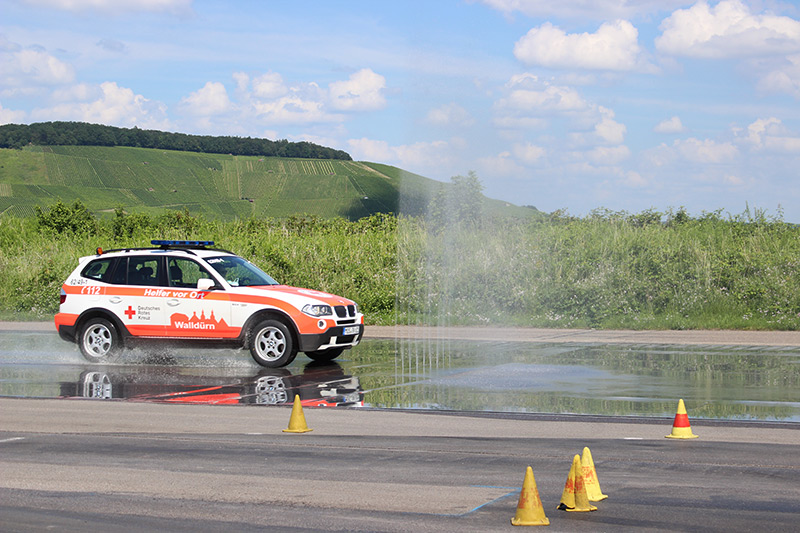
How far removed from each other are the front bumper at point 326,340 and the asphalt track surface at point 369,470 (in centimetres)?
387

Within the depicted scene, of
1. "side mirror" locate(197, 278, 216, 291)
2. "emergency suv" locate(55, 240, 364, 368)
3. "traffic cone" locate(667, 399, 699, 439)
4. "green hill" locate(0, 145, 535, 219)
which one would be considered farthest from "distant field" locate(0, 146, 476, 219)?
"traffic cone" locate(667, 399, 699, 439)

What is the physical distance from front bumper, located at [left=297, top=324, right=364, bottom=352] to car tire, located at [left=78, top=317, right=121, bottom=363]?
3327mm

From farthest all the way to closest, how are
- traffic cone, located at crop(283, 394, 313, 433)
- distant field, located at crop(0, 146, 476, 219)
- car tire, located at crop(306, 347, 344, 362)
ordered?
distant field, located at crop(0, 146, 476, 219) → car tire, located at crop(306, 347, 344, 362) → traffic cone, located at crop(283, 394, 313, 433)

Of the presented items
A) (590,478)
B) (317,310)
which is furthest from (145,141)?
(590,478)

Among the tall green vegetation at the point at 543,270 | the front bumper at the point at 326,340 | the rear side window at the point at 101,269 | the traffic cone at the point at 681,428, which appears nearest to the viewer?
the traffic cone at the point at 681,428

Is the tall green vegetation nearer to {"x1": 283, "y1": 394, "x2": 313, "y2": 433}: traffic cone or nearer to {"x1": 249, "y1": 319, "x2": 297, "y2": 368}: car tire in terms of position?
{"x1": 249, "y1": 319, "x2": 297, "y2": 368}: car tire

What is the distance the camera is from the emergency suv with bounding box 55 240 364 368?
49.9ft

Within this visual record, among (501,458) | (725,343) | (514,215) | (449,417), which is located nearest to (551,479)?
(501,458)

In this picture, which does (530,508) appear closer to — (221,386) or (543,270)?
(221,386)

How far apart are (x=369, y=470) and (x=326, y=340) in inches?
296

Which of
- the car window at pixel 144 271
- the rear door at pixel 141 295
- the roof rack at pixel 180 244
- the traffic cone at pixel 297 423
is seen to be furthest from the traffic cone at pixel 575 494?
the roof rack at pixel 180 244

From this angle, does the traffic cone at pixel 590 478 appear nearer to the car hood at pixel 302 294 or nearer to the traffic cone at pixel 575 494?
the traffic cone at pixel 575 494

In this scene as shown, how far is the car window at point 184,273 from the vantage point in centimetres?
1597

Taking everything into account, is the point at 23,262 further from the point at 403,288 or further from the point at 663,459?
the point at 663,459
